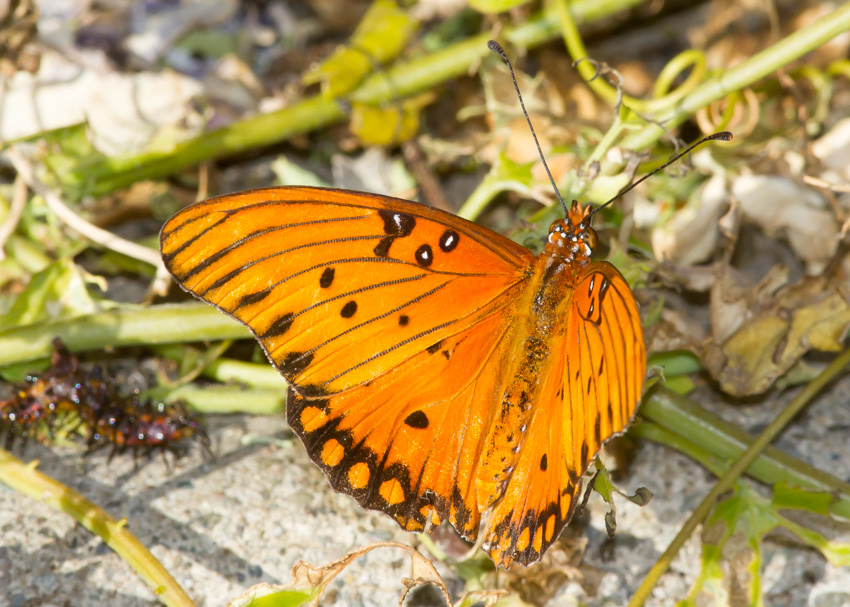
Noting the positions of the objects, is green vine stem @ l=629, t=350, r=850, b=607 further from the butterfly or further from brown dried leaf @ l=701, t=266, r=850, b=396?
the butterfly

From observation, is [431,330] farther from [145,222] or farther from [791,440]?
[145,222]

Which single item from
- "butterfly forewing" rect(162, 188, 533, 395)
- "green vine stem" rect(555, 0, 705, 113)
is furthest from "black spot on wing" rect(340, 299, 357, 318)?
"green vine stem" rect(555, 0, 705, 113)

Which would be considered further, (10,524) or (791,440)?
(791,440)

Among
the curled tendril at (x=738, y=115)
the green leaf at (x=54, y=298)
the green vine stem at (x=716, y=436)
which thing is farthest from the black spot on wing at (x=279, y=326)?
the curled tendril at (x=738, y=115)

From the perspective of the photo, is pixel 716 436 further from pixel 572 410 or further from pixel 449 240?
pixel 449 240

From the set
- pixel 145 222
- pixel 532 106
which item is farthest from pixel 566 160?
pixel 145 222

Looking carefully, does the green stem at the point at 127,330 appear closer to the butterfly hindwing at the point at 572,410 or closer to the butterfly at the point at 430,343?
the butterfly at the point at 430,343
